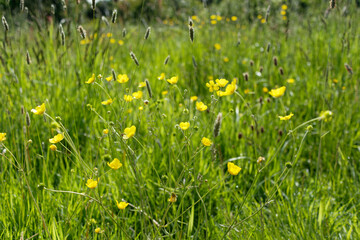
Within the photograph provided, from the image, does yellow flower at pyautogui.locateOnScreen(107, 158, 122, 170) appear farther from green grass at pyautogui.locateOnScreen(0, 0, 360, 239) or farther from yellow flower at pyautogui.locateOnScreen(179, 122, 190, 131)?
yellow flower at pyautogui.locateOnScreen(179, 122, 190, 131)

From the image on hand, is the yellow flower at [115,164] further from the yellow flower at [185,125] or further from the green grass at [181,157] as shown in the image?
the yellow flower at [185,125]

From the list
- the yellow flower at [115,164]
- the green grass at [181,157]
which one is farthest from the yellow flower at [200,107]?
the yellow flower at [115,164]

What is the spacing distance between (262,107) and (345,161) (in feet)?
2.29

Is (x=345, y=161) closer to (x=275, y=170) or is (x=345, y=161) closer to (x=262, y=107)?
(x=275, y=170)

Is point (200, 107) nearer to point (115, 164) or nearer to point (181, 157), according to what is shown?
point (115, 164)

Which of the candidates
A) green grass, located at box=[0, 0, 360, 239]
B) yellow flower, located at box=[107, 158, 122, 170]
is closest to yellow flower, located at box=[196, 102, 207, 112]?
green grass, located at box=[0, 0, 360, 239]

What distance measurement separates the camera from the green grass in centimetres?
124

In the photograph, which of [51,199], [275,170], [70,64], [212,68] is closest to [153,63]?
[212,68]

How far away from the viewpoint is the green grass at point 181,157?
1.24 metres

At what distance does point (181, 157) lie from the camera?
1783mm

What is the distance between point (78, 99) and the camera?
2.21 meters

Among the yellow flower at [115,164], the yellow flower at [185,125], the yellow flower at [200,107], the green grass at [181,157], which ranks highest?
the yellow flower at [200,107]

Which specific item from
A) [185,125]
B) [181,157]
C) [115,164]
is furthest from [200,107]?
[181,157]

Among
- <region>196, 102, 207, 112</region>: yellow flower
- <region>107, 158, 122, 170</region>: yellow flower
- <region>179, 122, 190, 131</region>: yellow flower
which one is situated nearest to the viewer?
<region>107, 158, 122, 170</region>: yellow flower
